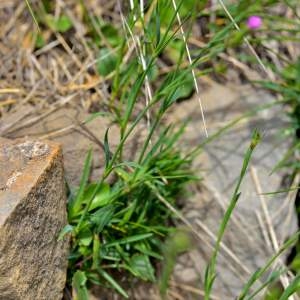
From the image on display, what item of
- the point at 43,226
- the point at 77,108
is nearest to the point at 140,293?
the point at 43,226

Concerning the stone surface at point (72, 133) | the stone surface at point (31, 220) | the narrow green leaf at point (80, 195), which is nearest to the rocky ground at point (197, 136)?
the stone surface at point (72, 133)

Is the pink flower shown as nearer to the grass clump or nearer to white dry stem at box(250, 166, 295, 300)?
white dry stem at box(250, 166, 295, 300)

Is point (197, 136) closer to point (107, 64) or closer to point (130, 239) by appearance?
point (107, 64)

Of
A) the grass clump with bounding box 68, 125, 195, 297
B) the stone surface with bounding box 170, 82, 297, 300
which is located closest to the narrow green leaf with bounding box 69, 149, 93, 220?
the grass clump with bounding box 68, 125, 195, 297

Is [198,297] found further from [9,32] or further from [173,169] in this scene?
[9,32]

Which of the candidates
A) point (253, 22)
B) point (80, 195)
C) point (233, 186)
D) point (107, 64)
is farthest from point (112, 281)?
point (253, 22)

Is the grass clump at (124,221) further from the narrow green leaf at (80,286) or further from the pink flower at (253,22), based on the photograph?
the pink flower at (253,22)

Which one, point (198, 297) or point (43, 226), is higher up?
point (43, 226)
